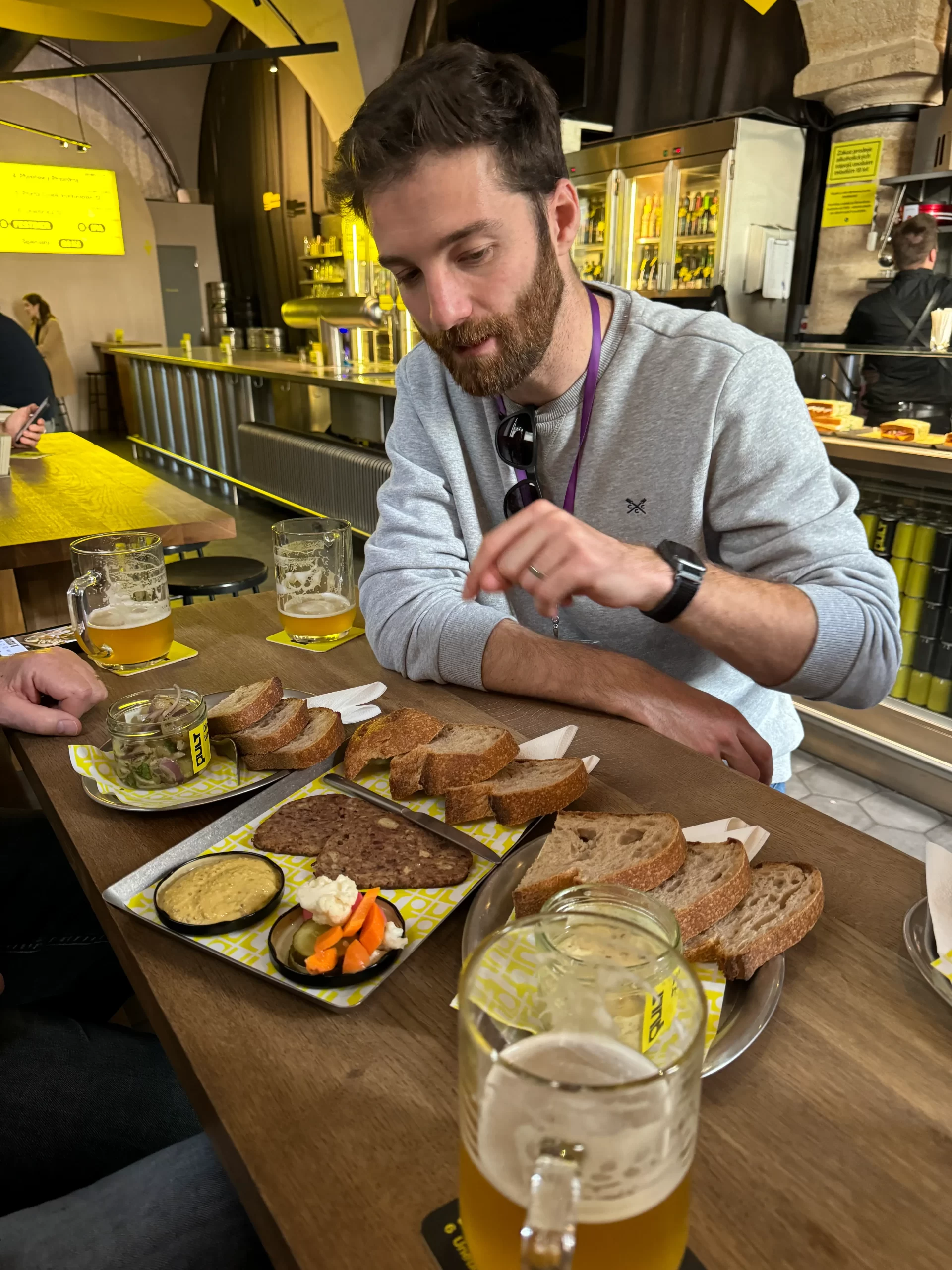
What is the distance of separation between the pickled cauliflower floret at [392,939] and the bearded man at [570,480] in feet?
1.57

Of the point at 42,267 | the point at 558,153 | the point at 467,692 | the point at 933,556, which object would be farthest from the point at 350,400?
the point at 42,267

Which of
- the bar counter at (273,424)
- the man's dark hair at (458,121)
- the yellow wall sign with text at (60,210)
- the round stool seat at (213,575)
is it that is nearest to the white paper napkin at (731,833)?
the man's dark hair at (458,121)

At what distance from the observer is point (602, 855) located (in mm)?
895

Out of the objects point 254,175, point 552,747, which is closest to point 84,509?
point 552,747

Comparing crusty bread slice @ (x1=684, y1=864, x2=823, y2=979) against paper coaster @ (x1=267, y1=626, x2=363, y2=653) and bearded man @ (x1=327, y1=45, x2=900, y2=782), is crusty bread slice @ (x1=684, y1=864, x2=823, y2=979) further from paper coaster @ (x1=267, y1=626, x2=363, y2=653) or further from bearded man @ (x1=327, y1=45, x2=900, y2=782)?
paper coaster @ (x1=267, y1=626, x2=363, y2=653)

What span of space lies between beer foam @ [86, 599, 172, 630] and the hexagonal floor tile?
7.28 feet

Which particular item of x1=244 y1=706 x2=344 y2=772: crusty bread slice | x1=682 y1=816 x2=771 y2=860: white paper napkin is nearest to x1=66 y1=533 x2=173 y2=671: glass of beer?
x1=244 y1=706 x2=344 y2=772: crusty bread slice

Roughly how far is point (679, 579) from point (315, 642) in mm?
719

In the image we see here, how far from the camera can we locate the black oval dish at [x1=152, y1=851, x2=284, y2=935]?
81 centimetres

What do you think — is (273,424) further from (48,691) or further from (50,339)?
(48,691)

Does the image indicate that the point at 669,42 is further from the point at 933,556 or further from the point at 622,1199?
the point at 622,1199

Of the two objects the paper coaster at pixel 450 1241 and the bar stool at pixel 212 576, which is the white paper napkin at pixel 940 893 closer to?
the paper coaster at pixel 450 1241

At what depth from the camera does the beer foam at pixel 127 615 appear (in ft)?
4.75

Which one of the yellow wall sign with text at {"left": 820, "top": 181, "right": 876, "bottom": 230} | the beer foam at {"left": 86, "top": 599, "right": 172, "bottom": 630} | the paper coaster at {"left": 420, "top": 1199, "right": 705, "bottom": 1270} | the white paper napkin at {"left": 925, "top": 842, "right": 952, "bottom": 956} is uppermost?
the yellow wall sign with text at {"left": 820, "top": 181, "right": 876, "bottom": 230}
